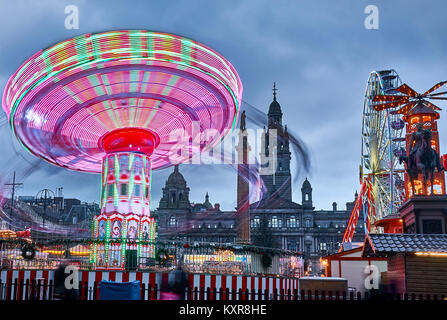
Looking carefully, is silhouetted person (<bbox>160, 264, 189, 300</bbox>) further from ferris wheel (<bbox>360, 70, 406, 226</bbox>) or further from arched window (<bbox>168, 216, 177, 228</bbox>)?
arched window (<bbox>168, 216, 177, 228</bbox>)

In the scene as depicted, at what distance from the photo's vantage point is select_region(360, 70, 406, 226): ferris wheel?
112 feet

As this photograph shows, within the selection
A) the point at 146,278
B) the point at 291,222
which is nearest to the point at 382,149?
the point at 146,278

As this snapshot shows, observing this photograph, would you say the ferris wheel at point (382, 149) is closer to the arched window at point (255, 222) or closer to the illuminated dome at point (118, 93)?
the illuminated dome at point (118, 93)

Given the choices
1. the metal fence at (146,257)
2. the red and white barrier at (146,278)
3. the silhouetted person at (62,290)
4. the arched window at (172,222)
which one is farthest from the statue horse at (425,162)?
the arched window at (172,222)

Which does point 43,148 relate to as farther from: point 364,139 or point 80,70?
point 364,139

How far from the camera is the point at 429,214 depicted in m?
17.4

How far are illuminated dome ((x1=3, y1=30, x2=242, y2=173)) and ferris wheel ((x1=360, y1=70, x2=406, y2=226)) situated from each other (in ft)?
47.1

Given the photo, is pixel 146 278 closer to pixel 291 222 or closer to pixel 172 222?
pixel 172 222

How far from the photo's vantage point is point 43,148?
2464cm

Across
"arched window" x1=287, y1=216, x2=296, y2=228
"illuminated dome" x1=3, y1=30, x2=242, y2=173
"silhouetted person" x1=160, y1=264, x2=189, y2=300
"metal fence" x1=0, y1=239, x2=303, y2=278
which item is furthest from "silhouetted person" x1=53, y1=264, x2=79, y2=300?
"arched window" x1=287, y1=216, x2=296, y2=228

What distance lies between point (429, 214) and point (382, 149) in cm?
1976

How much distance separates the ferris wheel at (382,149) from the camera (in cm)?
3425
